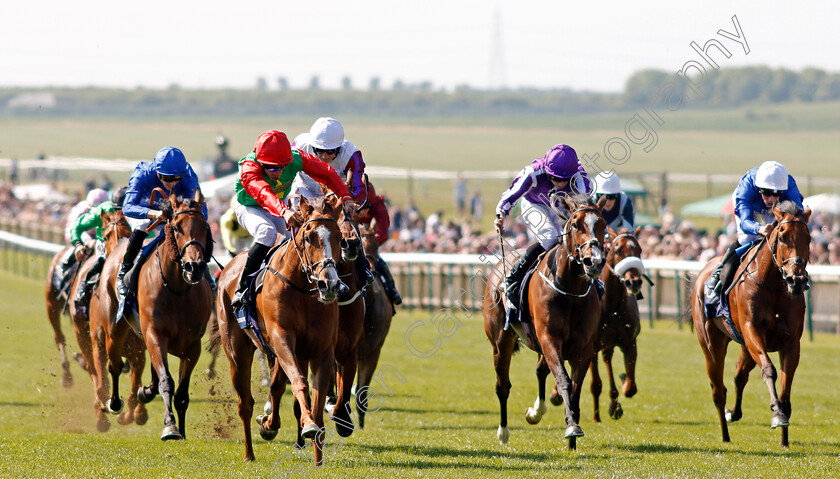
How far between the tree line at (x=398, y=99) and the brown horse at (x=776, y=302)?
7593 centimetres

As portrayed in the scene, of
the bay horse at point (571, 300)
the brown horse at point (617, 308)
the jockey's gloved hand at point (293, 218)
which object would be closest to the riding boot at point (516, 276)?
the bay horse at point (571, 300)

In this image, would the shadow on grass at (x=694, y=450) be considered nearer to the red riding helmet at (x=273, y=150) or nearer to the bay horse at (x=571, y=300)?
the bay horse at (x=571, y=300)

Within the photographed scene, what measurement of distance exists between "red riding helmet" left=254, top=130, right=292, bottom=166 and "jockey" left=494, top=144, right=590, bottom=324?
171 cm

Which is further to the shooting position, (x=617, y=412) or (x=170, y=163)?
(x=617, y=412)

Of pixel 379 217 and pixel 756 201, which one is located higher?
pixel 756 201

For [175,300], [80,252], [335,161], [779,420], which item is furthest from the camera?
[80,252]

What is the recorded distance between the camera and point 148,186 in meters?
7.89

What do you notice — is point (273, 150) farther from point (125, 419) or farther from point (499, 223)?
point (125, 419)

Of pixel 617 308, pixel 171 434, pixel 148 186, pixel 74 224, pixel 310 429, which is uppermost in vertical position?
pixel 148 186

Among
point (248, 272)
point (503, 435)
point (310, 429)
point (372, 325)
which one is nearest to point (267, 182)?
point (248, 272)

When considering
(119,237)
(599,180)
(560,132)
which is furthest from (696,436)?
(560,132)

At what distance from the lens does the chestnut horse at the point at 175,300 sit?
6.98 m

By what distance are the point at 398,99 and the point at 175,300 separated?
93.7 meters

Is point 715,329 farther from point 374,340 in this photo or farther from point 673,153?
point 673,153
